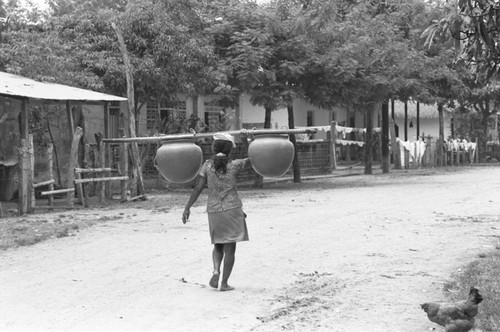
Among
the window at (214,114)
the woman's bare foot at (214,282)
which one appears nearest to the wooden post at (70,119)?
the window at (214,114)

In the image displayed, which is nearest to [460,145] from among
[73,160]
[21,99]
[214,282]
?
[73,160]

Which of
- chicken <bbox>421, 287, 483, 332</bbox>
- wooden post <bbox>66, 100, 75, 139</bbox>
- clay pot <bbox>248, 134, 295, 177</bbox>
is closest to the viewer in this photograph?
chicken <bbox>421, 287, 483, 332</bbox>

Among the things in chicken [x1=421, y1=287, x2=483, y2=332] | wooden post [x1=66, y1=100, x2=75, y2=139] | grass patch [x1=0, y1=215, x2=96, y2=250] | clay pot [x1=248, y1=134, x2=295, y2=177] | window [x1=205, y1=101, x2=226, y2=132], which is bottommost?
grass patch [x1=0, y1=215, x2=96, y2=250]

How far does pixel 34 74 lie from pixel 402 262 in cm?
1282

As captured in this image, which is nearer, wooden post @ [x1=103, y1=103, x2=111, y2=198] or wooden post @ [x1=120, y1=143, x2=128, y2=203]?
wooden post @ [x1=103, y1=103, x2=111, y2=198]

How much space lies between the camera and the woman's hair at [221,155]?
7562 mm

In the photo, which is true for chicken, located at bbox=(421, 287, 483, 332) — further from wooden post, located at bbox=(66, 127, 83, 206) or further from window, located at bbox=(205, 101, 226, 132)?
window, located at bbox=(205, 101, 226, 132)

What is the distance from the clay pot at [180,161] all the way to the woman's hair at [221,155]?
0.84 meters

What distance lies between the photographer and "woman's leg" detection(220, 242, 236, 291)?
24.1 ft

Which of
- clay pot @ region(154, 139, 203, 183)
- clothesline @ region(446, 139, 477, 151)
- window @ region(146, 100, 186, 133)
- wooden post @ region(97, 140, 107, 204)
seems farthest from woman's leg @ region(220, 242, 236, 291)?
clothesline @ region(446, 139, 477, 151)

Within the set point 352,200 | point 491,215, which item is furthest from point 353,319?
point 352,200

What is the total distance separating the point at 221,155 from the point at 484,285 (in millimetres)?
3058

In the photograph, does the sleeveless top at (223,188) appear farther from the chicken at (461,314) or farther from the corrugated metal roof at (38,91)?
the corrugated metal roof at (38,91)

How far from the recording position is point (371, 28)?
899 inches
